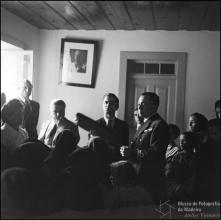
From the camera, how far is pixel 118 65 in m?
Answer: 1.16

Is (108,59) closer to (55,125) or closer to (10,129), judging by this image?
(55,125)

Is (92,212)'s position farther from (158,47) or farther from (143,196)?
(158,47)

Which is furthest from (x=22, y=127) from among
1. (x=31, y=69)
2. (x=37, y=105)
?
(x=31, y=69)

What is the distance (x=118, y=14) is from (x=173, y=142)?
16.3 inches

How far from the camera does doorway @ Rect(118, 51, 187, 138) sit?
44.8 inches

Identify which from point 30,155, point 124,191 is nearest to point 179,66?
point 124,191

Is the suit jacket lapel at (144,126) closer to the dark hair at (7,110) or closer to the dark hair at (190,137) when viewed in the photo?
the dark hair at (190,137)

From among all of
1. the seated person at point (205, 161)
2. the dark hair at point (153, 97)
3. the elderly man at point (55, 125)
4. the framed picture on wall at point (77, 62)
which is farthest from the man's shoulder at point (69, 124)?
the seated person at point (205, 161)

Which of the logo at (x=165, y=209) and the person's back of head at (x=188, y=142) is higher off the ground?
the person's back of head at (x=188, y=142)

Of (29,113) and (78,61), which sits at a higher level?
(78,61)

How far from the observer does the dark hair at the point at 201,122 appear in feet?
3.55

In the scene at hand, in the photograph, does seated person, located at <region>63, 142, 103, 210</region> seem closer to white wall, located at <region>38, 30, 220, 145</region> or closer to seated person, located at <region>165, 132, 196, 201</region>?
white wall, located at <region>38, 30, 220, 145</region>

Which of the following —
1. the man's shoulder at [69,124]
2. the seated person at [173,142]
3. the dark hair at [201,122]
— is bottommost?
the seated person at [173,142]

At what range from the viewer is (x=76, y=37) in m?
1.18
